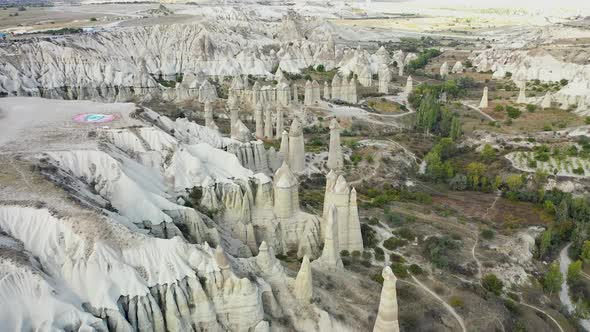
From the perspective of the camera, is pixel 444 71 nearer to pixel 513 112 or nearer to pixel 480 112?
pixel 480 112

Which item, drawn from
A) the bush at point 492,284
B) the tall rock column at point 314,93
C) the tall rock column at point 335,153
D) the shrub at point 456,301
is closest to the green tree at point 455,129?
the tall rock column at point 335,153

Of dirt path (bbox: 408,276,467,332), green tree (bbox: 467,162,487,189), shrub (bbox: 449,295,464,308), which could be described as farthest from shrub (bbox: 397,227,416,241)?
green tree (bbox: 467,162,487,189)

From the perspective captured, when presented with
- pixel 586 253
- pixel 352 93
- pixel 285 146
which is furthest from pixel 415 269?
pixel 352 93

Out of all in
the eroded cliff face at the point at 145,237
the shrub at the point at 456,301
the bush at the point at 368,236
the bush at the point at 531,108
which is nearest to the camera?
the eroded cliff face at the point at 145,237

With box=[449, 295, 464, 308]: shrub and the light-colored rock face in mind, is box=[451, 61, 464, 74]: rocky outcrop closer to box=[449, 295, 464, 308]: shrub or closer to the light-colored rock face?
the light-colored rock face

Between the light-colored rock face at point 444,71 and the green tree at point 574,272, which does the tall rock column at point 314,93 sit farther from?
the green tree at point 574,272

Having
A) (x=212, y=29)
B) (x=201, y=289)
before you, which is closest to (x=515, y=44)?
(x=212, y=29)
